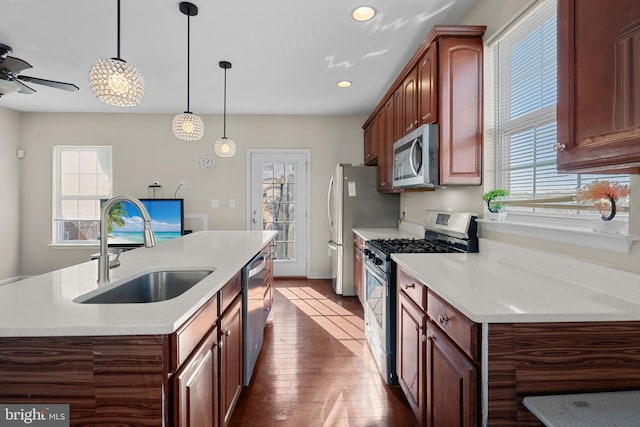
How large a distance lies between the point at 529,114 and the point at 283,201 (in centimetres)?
373

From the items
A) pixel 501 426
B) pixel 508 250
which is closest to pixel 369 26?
pixel 508 250

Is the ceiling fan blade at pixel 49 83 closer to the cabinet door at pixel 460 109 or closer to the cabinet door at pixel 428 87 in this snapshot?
the cabinet door at pixel 428 87

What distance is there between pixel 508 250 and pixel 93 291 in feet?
6.67

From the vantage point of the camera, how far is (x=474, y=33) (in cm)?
213

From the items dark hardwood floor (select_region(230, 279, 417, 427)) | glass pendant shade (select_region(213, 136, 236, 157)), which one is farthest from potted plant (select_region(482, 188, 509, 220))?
glass pendant shade (select_region(213, 136, 236, 157))

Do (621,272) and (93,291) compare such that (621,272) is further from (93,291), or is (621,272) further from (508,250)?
(93,291)

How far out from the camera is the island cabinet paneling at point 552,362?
3.37ft

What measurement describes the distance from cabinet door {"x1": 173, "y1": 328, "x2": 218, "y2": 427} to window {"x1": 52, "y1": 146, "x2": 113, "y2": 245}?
15.6ft

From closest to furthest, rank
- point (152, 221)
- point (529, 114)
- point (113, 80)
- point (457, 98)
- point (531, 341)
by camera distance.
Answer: point (531, 341), point (113, 80), point (529, 114), point (457, 98), point (152, 221)

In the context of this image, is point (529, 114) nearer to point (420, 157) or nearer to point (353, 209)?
point (420, 157)

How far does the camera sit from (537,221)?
1.71 m

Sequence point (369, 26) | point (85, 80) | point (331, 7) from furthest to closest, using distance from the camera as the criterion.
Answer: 1. point (85, 80)
2. point (369, 26)
3. point (331, 7)

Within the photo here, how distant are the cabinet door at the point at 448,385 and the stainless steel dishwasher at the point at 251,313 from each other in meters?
1.04

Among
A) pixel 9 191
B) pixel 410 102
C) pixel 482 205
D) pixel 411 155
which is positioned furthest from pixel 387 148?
pixel 9 191
